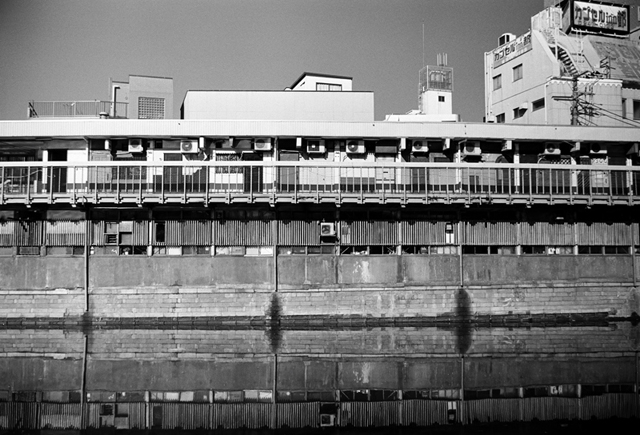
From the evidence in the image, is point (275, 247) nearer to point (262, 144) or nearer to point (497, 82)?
point (262, 144)

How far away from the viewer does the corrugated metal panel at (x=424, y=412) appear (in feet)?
57.1

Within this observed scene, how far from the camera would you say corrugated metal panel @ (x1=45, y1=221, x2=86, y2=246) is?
112ft

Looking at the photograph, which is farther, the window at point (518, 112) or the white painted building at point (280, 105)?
the window at point (518, 112)

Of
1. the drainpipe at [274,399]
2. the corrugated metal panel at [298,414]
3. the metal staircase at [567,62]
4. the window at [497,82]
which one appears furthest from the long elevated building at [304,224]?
the window at [497,82]

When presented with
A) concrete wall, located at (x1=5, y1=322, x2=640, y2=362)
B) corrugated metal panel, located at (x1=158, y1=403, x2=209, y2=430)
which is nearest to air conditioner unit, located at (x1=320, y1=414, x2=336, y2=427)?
corrugated metal panel, located at (x1=158, y1=403, x2=209, y2=430)

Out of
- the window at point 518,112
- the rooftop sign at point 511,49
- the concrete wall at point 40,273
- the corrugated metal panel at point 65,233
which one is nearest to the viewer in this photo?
the concrete wall at point 40,273

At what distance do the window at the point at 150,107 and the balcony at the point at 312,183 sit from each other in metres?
13.2

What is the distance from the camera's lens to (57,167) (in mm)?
34125

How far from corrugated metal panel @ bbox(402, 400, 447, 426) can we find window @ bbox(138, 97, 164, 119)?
113ft

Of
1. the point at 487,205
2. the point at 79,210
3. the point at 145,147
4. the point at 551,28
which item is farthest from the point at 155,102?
the point at 551,28

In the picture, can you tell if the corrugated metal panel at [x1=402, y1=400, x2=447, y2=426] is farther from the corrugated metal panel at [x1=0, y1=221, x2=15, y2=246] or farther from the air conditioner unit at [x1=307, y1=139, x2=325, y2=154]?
the corrugated metal panel at [x1=0, y1=221, x2=15, y2=246]

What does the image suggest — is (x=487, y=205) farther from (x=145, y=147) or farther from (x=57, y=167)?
(x=57, y=167)

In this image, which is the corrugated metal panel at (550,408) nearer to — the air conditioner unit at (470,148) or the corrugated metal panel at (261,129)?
the corrugated metal panel at (261,129)

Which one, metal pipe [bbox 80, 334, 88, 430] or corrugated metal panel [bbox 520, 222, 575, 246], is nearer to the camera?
metal pipe [bbox 80, 334, 88, 430]
